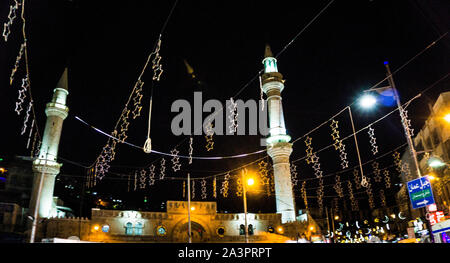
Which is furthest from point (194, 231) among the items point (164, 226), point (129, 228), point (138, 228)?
point (129, 228)

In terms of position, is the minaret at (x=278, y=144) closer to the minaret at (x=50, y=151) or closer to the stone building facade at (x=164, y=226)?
the stone building facade at (x=164, y=226)

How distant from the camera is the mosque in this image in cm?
3503

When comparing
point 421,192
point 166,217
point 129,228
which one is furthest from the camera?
point 166,217

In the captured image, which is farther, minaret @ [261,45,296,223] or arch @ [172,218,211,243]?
minaret @ [261,45,296,223]

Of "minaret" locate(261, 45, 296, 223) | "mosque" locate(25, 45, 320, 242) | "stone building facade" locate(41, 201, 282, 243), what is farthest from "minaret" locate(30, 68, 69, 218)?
"minaret" locate(261, 45, 296, 223)

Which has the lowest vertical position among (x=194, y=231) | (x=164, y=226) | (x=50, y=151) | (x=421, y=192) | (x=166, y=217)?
(x=421, y=192)

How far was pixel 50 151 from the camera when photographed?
134ft

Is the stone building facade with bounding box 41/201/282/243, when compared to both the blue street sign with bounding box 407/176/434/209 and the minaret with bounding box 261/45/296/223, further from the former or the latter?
the blue street sign with bounding box 407/176/434/209

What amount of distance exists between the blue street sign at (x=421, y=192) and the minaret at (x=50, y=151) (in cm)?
3704

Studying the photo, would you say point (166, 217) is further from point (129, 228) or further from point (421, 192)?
point (421, 192)

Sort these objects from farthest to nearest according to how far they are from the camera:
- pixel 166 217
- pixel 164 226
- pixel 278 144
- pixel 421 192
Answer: pixel 278 144 → pixel 166 217 → pixel 164 226 → pixel 421 192

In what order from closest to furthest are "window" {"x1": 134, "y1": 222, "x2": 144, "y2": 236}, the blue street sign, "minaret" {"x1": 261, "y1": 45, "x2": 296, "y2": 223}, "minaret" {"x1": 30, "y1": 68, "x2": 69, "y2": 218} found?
the blue street sign → "window" {"x1": 134, "y1": 222, "x2": 144, "y2": 236} → "minaret" {"x1": 30, "y1": 68, "x2": 69, "y2": 218} → "minaret" {"x1": 261, "y1": 45, "x2": 296, "y2": 223}

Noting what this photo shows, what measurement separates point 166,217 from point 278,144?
707 inches
